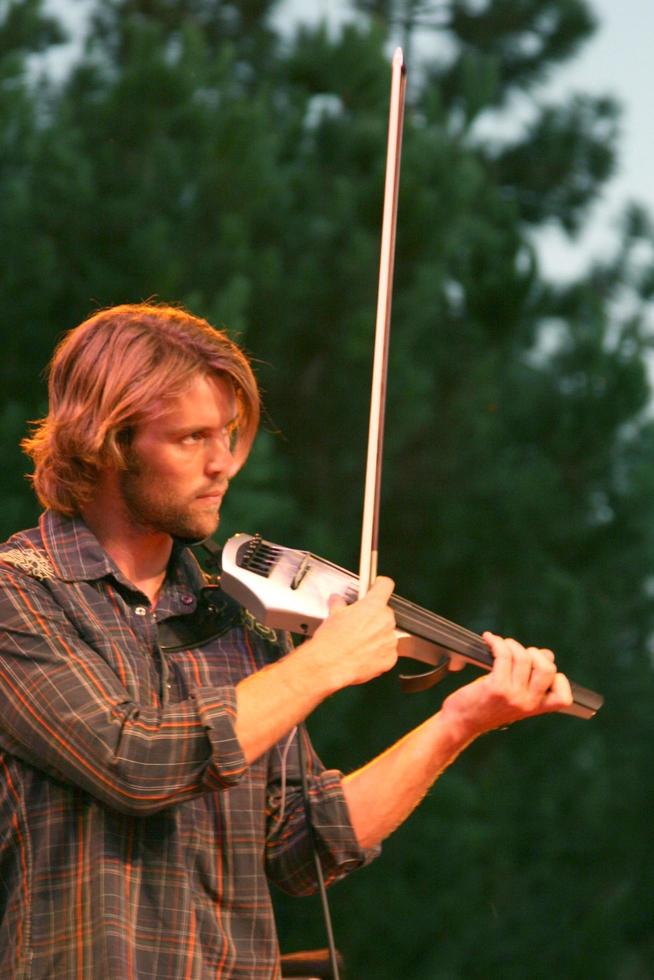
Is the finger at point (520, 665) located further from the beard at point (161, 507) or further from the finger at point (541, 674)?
the beard at point (161, 507)

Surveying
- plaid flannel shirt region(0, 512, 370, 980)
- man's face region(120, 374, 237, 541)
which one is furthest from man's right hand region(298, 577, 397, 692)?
man's face region(120, 374, 237, 541)

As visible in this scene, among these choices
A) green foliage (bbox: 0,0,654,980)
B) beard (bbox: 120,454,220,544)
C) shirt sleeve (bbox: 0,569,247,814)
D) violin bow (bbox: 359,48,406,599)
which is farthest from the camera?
green foliage (bbox: 0,0,654,980)

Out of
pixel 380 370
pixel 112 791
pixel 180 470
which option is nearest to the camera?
pixel 112 791

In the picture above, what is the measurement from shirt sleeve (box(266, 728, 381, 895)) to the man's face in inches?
11.6

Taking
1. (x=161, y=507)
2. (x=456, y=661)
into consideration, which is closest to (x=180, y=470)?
(x=161, y=507)

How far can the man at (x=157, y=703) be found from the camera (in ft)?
4.63

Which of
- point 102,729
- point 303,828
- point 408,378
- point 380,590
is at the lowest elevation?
point 303,828

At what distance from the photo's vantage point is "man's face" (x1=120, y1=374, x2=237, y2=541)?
161 centimetres

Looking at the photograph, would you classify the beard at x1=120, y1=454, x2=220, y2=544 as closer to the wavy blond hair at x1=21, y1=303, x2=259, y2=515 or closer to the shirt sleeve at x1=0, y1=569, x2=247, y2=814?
the wavy blond hair at x1=21, y1=303, x2=259, y2=515

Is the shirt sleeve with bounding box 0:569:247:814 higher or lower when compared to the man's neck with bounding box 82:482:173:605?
lower

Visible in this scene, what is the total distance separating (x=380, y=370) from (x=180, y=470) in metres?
0.26

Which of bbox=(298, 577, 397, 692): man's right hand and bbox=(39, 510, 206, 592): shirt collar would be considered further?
bbox=(39, 510, 206, 592): shirt collar

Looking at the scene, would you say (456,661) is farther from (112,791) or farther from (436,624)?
(112,791)

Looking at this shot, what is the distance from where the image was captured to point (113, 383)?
1.65 m
